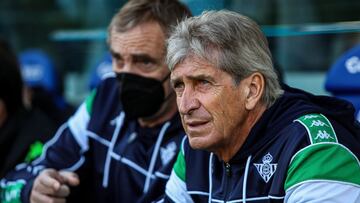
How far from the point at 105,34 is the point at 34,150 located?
2.37 meters

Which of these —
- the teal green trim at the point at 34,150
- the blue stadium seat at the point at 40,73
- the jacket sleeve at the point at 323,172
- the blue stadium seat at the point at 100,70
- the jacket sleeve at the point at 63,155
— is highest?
the jacket sleeve at the point at 323,172

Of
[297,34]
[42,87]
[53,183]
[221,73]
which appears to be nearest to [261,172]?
[221,73]

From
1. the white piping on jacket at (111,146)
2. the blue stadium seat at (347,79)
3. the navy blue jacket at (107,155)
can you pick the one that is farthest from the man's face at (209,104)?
the blue stadium seat at (347,79)

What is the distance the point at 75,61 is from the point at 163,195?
396 centimetres

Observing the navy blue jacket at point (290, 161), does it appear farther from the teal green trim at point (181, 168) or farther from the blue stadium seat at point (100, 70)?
the blue stadium seat at point (100, 70)

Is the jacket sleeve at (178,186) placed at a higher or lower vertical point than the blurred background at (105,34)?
higher

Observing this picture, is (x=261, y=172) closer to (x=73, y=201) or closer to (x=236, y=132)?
(x=236, y=132)

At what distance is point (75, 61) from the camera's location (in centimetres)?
675

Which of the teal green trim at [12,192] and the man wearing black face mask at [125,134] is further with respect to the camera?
the teal green trim at [12,192]

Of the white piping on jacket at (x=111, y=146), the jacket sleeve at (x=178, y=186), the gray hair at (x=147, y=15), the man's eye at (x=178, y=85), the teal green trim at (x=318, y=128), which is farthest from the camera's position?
the white piping on jacket at (x=111, y=146)

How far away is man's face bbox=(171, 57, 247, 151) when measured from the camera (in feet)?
8.05

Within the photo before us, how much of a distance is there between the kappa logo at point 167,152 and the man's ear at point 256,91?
0.75 meters

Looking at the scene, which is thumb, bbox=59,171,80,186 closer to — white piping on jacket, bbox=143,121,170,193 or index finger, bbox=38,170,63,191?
index finger, bbox=38,170,63,191

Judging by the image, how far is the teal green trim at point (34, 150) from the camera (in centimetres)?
391
